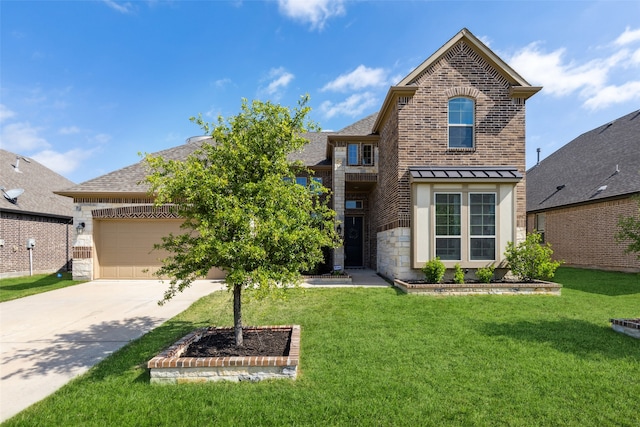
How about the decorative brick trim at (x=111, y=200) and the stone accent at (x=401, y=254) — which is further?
the decorative brick trim at (x=111, y=200)

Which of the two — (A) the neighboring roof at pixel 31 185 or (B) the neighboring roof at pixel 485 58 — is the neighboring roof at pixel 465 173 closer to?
(B) the neighboring roof at pixel 485 58

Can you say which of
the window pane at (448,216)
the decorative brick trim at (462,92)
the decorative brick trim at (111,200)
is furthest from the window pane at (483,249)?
the decorative brick trim at (111,200)

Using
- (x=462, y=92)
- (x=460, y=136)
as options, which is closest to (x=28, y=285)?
(x=460, y=136)

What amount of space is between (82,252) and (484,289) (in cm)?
1407

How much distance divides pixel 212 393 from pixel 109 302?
21.7ft

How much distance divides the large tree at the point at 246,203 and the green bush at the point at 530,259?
7.25 m

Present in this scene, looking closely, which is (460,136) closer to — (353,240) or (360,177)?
(360,177)

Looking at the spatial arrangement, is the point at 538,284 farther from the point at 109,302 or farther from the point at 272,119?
the point at 109,302

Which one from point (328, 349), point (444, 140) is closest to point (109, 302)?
point (328, 349)

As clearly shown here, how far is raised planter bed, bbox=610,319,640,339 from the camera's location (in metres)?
5.41

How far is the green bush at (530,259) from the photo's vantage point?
9070 millimetres

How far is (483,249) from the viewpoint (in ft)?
32.0

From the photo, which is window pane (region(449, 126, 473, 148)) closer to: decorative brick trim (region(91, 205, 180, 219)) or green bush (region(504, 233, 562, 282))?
green bush (region(504, 233, 562, 282))

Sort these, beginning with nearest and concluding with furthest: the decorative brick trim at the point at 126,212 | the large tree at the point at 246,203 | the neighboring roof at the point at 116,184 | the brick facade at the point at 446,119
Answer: the large tree at the point at 246,203 → the brick facade at the point at 446,119 → the decorative brick trim at the point at 126,212 → the neighboring roof at the point at 116,184
